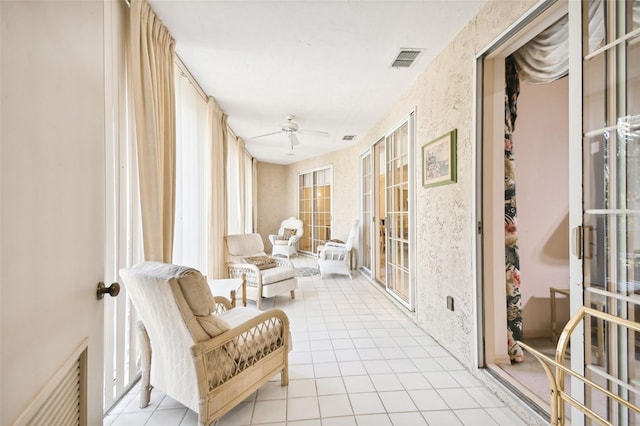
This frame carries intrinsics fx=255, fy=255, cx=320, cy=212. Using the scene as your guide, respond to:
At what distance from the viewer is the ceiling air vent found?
7.57ft

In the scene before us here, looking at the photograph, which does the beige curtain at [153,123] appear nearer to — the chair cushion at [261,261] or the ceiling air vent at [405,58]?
the chair cushion at [261,261]

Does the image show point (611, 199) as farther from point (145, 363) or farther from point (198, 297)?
point (145, 363)

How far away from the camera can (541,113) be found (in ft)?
7.45

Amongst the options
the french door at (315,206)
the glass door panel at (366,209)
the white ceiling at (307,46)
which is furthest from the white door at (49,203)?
the french door at (315,206)

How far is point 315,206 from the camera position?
6.92 meters

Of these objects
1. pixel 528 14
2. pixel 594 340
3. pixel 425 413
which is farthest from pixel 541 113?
pixel 425 413

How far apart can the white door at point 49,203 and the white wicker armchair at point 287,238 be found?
17.4ft

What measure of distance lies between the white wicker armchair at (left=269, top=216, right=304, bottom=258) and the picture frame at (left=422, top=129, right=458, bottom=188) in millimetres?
4215

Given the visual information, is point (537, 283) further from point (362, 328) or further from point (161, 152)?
point (161, 152)

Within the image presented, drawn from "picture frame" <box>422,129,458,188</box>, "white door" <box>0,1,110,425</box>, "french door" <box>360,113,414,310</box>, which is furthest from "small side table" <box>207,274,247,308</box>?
"picture frame" <box>422,129,458,188</box>

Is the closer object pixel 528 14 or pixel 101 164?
pixel 101 164

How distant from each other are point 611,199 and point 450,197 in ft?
3.55

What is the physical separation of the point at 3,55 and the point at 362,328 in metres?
2.86

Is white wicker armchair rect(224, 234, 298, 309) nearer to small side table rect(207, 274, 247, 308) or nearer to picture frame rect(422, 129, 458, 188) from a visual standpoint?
small side table rect(207, 274, 247, 308)
